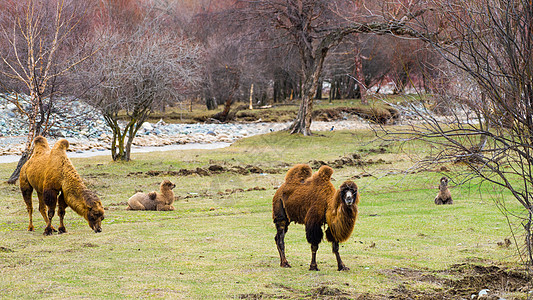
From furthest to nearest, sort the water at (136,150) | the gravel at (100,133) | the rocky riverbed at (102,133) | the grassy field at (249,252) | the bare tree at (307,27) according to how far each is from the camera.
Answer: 1. the gravel at (100,133)
2. the rocky riverbed at (102,133)
3. the bare tree at (307,27)
4. the water at (136,150)
5. the grassy field at (249,252)

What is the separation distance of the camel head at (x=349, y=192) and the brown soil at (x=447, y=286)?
114cm

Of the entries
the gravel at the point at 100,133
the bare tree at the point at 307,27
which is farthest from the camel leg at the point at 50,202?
the bare tree at the point at 307,27

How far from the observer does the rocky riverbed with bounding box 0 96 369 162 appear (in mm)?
35850

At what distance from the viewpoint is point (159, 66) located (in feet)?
86.4

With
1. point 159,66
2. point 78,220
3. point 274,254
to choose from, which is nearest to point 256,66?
point 159,66

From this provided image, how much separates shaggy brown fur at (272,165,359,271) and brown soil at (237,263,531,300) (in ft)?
2.78

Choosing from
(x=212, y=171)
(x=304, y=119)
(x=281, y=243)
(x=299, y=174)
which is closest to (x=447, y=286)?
(x=281, y=243)

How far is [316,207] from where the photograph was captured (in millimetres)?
7887

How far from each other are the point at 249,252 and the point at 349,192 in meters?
3.26

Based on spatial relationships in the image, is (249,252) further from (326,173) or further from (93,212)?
(93,212)

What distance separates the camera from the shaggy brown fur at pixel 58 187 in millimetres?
10969

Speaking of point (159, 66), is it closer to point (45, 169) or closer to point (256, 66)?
point (45, 169)

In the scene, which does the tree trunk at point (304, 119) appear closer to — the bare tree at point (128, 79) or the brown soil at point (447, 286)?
the bare tree at point (128, 79)

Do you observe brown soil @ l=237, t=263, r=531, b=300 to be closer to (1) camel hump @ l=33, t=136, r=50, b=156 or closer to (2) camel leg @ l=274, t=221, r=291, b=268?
(2) camel leg @ l=274, t=221, r=291, b=268
